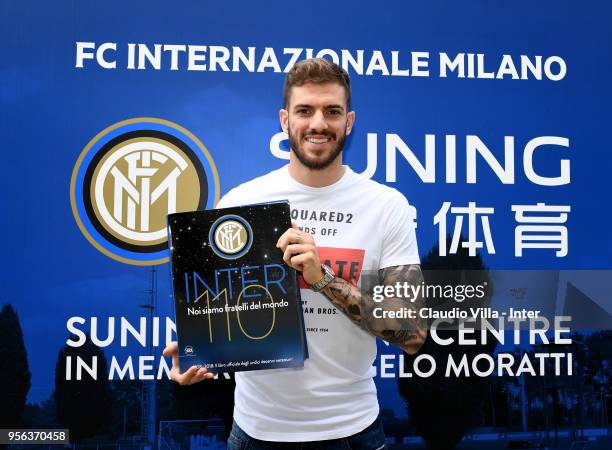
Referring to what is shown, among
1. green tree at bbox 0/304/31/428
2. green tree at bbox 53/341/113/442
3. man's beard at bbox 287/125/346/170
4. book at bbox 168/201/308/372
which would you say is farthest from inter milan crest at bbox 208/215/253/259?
green tree at bbox 0/304/31/428

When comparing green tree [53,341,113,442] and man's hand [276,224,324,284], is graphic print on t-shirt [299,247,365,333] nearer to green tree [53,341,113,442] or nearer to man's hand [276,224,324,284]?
man's hand [276,224,324,284]

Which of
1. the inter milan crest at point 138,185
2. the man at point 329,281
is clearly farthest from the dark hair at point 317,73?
the inter milan crest at point 138,185

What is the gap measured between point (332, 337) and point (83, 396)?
3.81ft

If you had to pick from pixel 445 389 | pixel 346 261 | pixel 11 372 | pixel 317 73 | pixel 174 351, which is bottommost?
pixel 445 389

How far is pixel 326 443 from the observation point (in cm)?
139

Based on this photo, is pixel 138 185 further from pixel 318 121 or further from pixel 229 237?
pixel 318 121

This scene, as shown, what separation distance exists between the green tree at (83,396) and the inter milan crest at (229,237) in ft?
3.12

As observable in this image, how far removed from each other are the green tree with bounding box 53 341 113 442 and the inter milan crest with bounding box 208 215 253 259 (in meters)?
0.95

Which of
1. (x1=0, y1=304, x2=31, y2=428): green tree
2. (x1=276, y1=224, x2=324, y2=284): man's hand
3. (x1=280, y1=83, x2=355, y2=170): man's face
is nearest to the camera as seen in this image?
(x1=276, y1=224, x2=324, y2=284): man's hand

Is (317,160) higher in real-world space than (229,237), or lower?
higher

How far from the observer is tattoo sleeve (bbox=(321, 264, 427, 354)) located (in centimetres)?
140

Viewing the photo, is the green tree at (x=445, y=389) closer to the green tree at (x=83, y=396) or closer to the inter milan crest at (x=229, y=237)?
the inter milan crest at (x=229, y=237)

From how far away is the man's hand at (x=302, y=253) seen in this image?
1344 millimetres

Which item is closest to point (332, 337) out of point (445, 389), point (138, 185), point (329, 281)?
point (329, 281)
